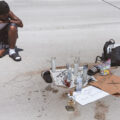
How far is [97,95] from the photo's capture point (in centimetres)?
333

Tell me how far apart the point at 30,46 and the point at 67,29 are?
130cm

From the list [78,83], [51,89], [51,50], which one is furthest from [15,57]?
[78,83]

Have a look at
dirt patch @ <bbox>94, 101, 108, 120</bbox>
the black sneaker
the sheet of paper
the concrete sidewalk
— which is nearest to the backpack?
the concrete sidewalk

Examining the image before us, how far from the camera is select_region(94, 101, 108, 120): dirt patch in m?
2.96

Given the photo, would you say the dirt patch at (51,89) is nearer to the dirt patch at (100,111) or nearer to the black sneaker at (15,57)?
the dirt patch at (100,111)

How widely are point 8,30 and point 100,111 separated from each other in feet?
6.97

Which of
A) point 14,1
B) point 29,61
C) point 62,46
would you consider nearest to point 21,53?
point 29,61

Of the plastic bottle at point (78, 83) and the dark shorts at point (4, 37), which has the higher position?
the dark shorts at point (4, 37)

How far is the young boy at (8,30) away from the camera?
13.6 ft

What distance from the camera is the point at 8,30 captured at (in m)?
4.24

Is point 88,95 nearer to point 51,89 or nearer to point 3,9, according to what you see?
point 51,89

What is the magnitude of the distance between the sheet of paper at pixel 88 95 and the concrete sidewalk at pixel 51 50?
0.08m

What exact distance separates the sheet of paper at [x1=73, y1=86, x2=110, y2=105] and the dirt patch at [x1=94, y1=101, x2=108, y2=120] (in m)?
0.11

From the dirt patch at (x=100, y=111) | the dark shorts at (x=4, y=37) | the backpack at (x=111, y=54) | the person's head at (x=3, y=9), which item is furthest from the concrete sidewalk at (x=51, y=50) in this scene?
the person's head at (x=3, y=9)
